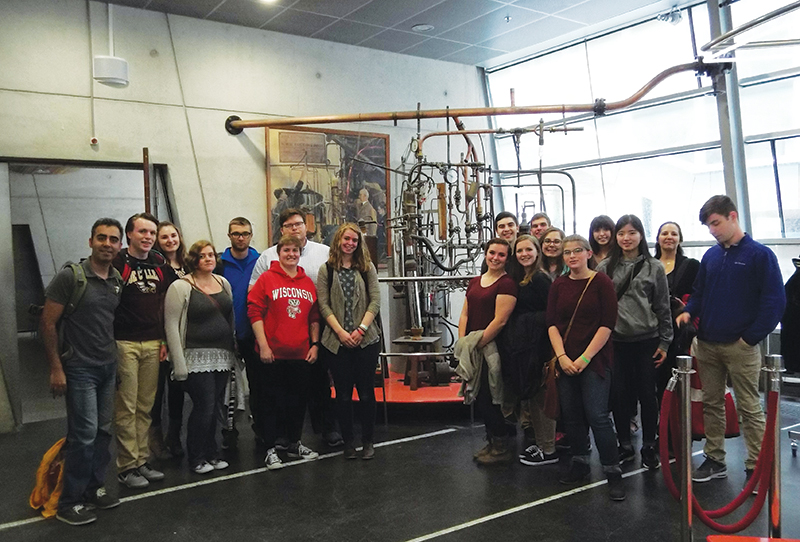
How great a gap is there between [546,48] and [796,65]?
10.1ft

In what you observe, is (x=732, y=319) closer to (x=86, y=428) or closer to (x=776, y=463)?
(x=776, y=463)

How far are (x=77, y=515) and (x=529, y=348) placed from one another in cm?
268

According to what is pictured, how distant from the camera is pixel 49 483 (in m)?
3.42

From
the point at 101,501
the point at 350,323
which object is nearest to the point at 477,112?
the point at 350,323

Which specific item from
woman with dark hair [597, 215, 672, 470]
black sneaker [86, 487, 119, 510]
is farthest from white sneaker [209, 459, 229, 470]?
woman with dark hair [597, 215, 672, 470]

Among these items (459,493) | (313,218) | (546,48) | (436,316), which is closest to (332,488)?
(459,493)

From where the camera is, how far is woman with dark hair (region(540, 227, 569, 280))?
13.4 ft

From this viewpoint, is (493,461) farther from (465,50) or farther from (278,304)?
(465,50)

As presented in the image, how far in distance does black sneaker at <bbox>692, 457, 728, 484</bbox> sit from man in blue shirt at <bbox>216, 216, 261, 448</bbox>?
2819 mm

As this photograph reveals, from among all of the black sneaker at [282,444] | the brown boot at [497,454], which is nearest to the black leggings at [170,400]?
the black sneaker at [282,444]

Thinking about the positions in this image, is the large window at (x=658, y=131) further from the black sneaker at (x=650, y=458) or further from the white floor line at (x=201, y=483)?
the black sneaker at (x=650, y=458)

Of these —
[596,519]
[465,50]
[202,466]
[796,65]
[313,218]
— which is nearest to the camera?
[596,519]

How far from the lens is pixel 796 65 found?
5.88 m

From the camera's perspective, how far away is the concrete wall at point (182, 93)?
564cm
